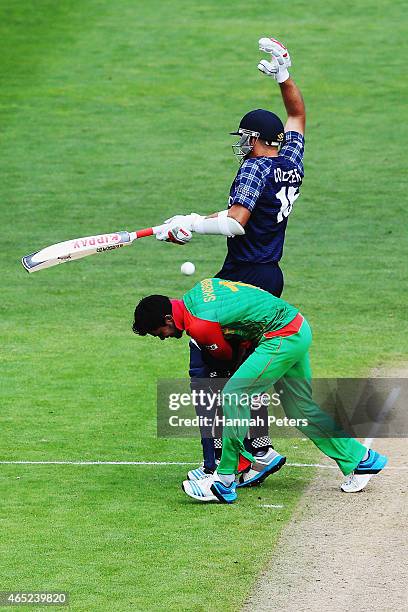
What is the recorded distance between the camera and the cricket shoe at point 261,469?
9414 millimetres

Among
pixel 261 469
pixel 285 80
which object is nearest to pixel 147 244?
pixel 285 80

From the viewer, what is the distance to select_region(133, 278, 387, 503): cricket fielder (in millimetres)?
8836

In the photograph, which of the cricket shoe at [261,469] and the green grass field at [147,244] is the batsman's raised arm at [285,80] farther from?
the green grass field at [147,244]

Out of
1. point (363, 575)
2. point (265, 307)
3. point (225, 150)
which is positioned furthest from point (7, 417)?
point (225, 150)

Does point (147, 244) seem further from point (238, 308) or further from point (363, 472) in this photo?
point (238, 308)

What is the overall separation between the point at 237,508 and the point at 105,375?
375cm

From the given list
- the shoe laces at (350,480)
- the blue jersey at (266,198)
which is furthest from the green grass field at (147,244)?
the blue jersey at (266,198)

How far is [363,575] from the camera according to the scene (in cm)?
765

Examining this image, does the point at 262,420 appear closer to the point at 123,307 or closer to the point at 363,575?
the point at 363,575

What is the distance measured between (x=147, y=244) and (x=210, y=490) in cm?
944

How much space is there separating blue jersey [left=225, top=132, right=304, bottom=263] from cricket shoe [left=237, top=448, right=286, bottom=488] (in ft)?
4.49

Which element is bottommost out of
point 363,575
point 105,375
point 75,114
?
point 75,114

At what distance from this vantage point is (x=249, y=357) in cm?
902

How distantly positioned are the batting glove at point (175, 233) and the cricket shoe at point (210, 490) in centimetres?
159
